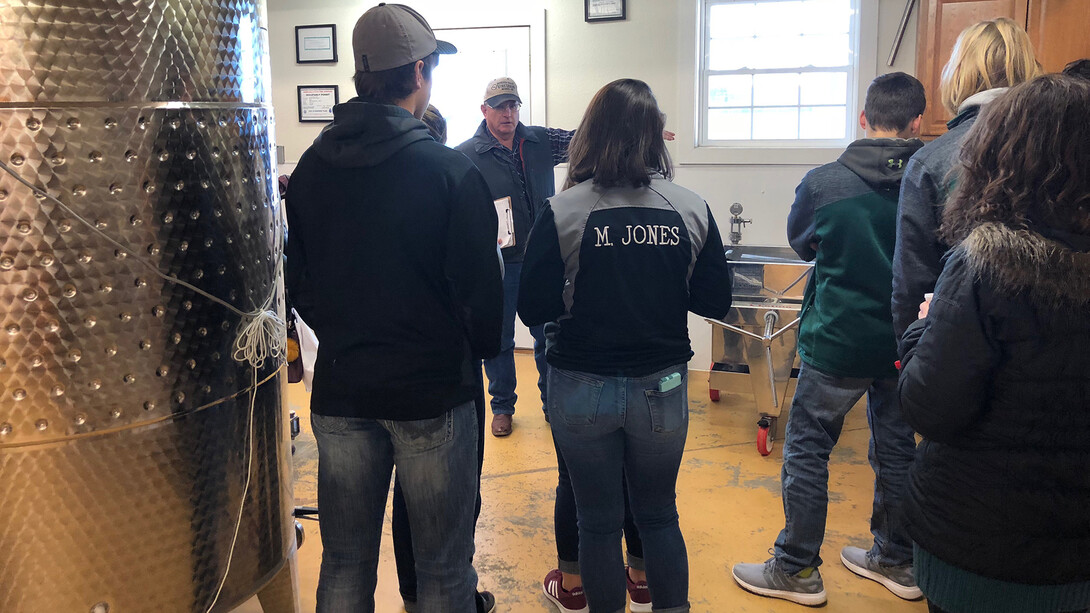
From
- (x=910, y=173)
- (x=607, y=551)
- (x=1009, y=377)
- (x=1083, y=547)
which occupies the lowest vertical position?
(x=607, y=551)

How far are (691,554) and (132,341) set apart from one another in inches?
72.7

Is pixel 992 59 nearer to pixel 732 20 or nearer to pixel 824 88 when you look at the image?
pixel 824 88

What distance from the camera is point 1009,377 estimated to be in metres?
1.24

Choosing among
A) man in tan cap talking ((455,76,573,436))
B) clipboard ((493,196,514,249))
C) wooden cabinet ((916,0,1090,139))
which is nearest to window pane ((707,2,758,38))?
wooden cabinet ((916,0,1090,139))

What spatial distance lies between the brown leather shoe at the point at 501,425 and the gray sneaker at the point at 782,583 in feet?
4.90

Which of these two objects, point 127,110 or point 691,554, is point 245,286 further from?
point 691,554

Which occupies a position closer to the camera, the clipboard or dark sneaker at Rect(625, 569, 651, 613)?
dark sneaker at Rect(625, 569, 651, 613)

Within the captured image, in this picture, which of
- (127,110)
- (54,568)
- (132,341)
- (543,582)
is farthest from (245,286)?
(543,582)

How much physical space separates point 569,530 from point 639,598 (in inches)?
11.8

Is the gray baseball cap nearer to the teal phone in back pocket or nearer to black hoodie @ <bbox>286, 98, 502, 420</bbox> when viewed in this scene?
black hoodie @ <bbox>286, 98, 502, 420</bbox>

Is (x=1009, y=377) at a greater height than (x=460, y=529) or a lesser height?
greater

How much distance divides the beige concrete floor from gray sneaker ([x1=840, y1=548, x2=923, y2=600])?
0.08ft

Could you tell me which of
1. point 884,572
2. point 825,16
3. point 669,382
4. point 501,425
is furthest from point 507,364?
point 825,16

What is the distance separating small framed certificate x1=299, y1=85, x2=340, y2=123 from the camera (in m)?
5.14
